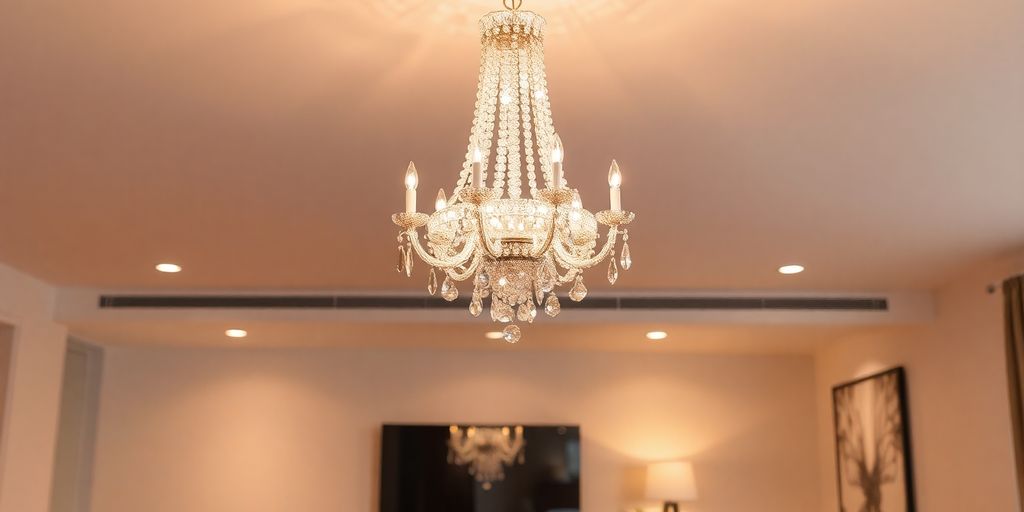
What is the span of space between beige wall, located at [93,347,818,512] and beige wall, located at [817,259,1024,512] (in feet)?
4.06

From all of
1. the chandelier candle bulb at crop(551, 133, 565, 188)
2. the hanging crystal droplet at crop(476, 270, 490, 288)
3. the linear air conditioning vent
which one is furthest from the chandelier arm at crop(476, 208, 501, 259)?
the linear air conditioning vent

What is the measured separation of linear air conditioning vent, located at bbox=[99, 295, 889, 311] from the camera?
20.6 feet

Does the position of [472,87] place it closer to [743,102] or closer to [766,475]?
[743,102]

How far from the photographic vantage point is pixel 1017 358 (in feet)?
16.5

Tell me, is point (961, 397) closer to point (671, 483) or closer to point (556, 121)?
point (671, 483)

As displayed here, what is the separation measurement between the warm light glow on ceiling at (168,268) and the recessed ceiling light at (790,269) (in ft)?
11.0

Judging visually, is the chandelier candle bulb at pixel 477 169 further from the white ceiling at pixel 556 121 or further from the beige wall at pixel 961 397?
the beige wall at pixel 961 397

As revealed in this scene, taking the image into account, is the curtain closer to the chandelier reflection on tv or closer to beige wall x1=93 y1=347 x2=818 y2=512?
beige wall x1=93 y1=347 x2=818 y2=512

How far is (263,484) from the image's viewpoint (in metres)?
7.28

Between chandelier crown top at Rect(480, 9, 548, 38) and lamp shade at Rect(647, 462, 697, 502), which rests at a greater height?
chandelier crown top at Rect(480, 9, 548, 38)

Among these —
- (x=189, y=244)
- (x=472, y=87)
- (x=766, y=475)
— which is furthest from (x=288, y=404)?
(x=472, y=87)

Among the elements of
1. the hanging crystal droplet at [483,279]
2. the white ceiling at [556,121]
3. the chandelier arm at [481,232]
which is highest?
the white ceiling at [556,121]

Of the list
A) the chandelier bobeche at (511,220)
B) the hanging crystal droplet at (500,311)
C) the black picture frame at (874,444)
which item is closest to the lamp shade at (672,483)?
the black picture frame at (874,444)

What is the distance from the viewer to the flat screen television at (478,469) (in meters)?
7.12
